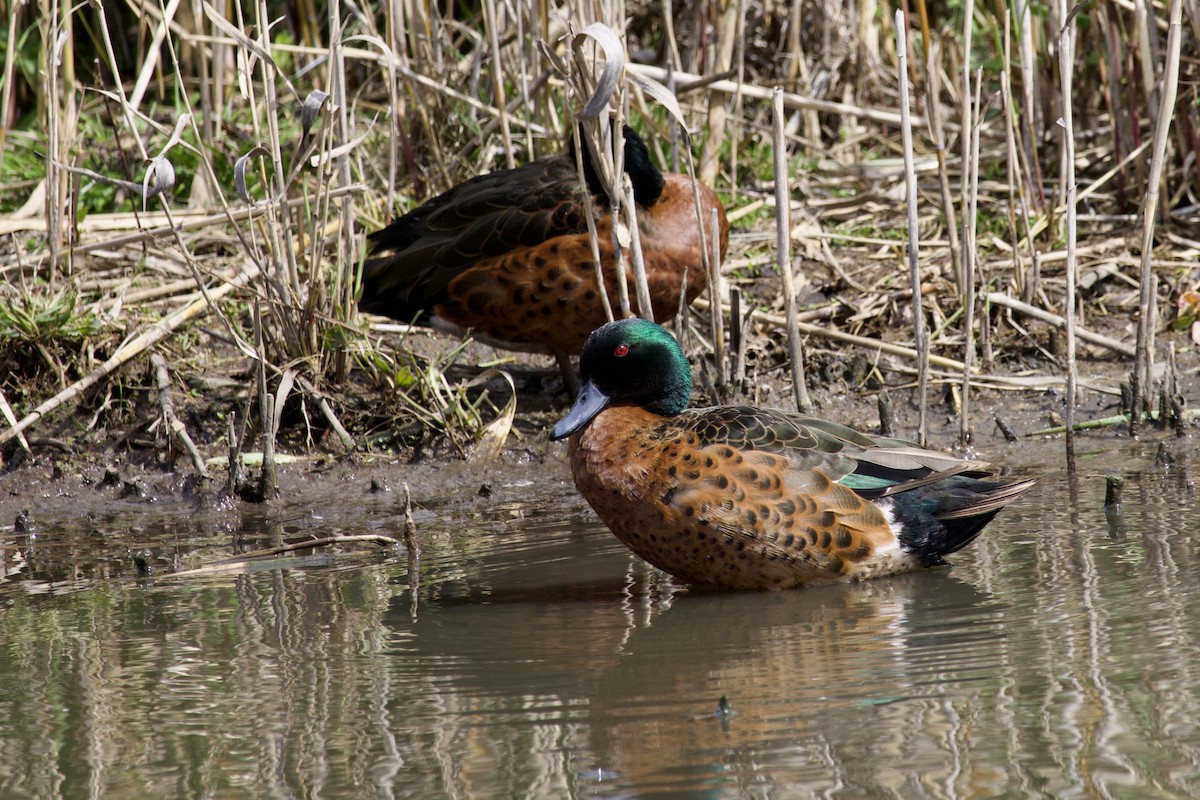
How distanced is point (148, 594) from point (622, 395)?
149cm

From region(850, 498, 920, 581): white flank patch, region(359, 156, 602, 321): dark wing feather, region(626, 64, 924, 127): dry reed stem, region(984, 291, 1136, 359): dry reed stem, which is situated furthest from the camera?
region(626, 64, 924, 127): dry reed stem

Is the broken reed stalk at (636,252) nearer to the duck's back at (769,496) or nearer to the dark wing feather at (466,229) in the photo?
the dark wing feather at (466,229)

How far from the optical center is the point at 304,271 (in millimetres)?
6492

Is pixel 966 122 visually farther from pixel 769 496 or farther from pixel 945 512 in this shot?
pixel 769 496

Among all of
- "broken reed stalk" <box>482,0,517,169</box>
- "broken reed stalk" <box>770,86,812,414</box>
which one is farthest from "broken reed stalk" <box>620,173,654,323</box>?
"broken reed stalk" <box>482,0,517,169</box>

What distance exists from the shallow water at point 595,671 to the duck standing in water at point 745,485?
0.10 metres

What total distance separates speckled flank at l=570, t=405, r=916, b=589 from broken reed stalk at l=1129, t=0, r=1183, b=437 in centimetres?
166

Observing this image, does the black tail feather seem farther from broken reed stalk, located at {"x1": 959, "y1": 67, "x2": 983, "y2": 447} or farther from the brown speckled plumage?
the brown speckled plumage

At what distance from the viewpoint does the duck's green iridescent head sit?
14.0 ft

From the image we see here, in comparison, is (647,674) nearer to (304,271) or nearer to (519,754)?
(519,754)

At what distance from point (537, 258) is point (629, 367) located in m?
1.51

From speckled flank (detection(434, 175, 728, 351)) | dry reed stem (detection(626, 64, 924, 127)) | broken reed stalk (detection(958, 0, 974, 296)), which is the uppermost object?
dry reed stem (detection(626, 64, 924, 127))

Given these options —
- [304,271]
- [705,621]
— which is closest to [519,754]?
[705,621]

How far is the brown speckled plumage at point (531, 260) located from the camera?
5.64m
